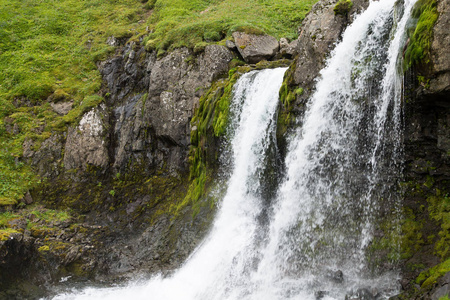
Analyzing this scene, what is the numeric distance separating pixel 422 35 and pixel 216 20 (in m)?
13.3

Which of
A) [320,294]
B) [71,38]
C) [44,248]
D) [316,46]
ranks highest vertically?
[71,38]

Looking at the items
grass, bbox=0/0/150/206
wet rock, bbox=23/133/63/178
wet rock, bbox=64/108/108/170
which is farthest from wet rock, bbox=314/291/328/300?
wet rock, bbox=23/133/63/178

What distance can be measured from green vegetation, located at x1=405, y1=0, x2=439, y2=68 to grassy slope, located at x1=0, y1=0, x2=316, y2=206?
9.93 metres

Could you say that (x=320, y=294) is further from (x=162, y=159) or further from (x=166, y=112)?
(x=166, y=112)

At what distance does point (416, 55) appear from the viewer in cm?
738

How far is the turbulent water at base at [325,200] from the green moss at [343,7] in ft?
2.38

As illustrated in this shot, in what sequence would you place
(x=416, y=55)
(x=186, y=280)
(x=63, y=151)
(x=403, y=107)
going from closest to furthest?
(x=416, y=55) → (x=403, y=107) → (x=186, y=280) → (x=63, y=151)

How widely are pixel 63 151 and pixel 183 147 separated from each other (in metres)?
6.57

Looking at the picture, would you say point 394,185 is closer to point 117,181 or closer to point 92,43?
point 117,181

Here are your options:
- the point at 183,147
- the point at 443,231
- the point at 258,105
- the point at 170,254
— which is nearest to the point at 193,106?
the point at 183,147

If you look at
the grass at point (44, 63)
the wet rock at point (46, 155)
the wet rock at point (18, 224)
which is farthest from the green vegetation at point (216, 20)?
A: the wet rock at point (18, 224)

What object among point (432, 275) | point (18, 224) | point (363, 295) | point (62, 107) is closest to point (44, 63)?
point (62, 107)

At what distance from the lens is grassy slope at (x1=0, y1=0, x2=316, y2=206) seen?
1747 centimetres

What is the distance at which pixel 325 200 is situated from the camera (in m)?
9.20
